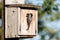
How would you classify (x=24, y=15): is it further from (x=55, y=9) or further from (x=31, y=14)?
(x=55, y=9)

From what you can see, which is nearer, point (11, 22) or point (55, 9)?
point (11, 22)

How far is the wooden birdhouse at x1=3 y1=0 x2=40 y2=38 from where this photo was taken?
6.95 ft

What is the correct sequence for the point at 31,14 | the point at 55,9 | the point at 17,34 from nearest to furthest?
the point at 17,34 < the point at 31,14 < the point at 55,9

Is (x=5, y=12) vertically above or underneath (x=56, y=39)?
above

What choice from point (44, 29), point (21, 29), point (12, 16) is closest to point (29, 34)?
point (21, 29)

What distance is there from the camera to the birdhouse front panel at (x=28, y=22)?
2.20 meters

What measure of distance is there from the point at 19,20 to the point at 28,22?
0.09m

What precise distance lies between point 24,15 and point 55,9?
3.39ft

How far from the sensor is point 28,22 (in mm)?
2209

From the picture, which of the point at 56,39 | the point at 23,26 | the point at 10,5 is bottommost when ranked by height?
the point at 56,39

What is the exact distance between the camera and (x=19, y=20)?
84.9 inches

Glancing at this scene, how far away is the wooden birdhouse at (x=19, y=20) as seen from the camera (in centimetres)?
212

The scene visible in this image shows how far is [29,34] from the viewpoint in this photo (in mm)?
2195

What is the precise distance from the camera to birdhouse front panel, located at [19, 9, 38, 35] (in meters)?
2.20
